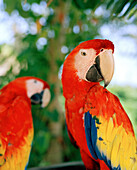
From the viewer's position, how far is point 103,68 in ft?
1.73

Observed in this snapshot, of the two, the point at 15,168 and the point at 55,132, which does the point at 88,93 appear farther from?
the point at 55,132

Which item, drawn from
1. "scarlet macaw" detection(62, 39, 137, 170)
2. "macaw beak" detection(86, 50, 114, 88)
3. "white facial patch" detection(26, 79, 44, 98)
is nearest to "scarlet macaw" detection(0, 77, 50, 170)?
"white facial patch" detection(26, 79, 44, 98)

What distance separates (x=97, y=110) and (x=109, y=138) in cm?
10

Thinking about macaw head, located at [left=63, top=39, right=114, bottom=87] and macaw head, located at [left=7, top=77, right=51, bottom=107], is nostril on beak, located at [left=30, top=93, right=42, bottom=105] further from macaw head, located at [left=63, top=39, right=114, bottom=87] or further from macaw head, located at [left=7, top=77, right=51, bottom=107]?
macaw head, located at [left=63, top=39, right=114, bottom=87]

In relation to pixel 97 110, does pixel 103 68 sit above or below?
above

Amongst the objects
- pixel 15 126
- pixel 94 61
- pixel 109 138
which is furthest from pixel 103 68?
pixel 15 126

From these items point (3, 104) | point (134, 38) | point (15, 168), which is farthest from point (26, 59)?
point (134, 38)

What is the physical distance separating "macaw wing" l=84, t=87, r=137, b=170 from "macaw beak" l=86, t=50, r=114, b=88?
81mm

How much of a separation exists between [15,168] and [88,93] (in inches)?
15.9

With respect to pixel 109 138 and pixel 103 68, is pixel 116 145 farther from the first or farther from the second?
pixel 103 68

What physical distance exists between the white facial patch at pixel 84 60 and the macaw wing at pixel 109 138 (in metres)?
0.11

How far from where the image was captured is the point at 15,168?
619 millimetres

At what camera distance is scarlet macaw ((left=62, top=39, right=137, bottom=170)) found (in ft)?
1.69

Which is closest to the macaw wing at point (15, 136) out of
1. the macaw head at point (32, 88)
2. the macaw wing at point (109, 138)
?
the macaw head at point (32, 88)
